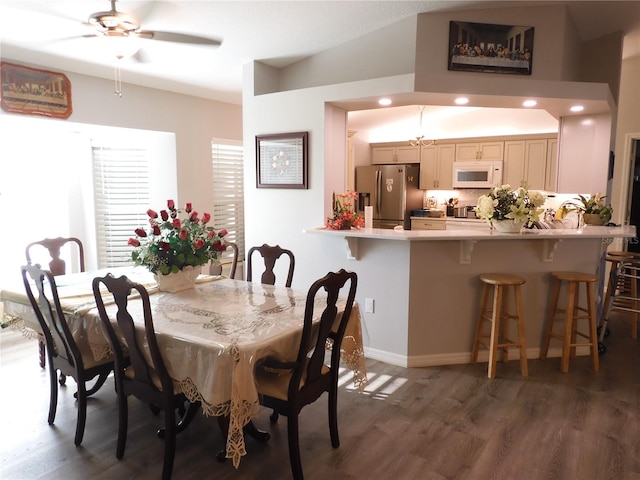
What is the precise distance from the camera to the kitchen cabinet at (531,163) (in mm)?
5980

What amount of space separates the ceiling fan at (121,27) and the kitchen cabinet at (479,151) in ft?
16.1

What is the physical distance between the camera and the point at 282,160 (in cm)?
408

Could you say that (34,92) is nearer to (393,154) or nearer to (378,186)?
(378,186)

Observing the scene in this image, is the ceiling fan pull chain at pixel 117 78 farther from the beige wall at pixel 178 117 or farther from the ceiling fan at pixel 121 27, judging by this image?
the ceiling fan at pixel 121 27

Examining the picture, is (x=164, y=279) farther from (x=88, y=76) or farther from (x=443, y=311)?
(x=88, y=76)


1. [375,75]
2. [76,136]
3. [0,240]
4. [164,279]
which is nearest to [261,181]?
[375,75]

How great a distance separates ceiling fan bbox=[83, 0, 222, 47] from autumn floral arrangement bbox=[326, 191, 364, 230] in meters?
1.61

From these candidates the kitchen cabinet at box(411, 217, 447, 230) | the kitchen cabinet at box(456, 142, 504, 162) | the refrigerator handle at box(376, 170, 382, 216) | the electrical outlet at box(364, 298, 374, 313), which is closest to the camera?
the electrical outlet at box(364, 298, 374, 313)

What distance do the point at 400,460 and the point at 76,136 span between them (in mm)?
4261

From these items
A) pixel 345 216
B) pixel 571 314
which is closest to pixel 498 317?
pixel 571 314

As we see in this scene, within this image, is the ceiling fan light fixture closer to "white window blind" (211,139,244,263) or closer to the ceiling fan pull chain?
"white window blind" (211,139,244,263)

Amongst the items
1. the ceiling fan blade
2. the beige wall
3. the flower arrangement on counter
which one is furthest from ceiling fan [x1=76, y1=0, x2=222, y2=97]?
the flower arrangement on counter

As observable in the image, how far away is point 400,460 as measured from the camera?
236cm

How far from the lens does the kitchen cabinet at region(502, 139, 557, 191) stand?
5980 mm
